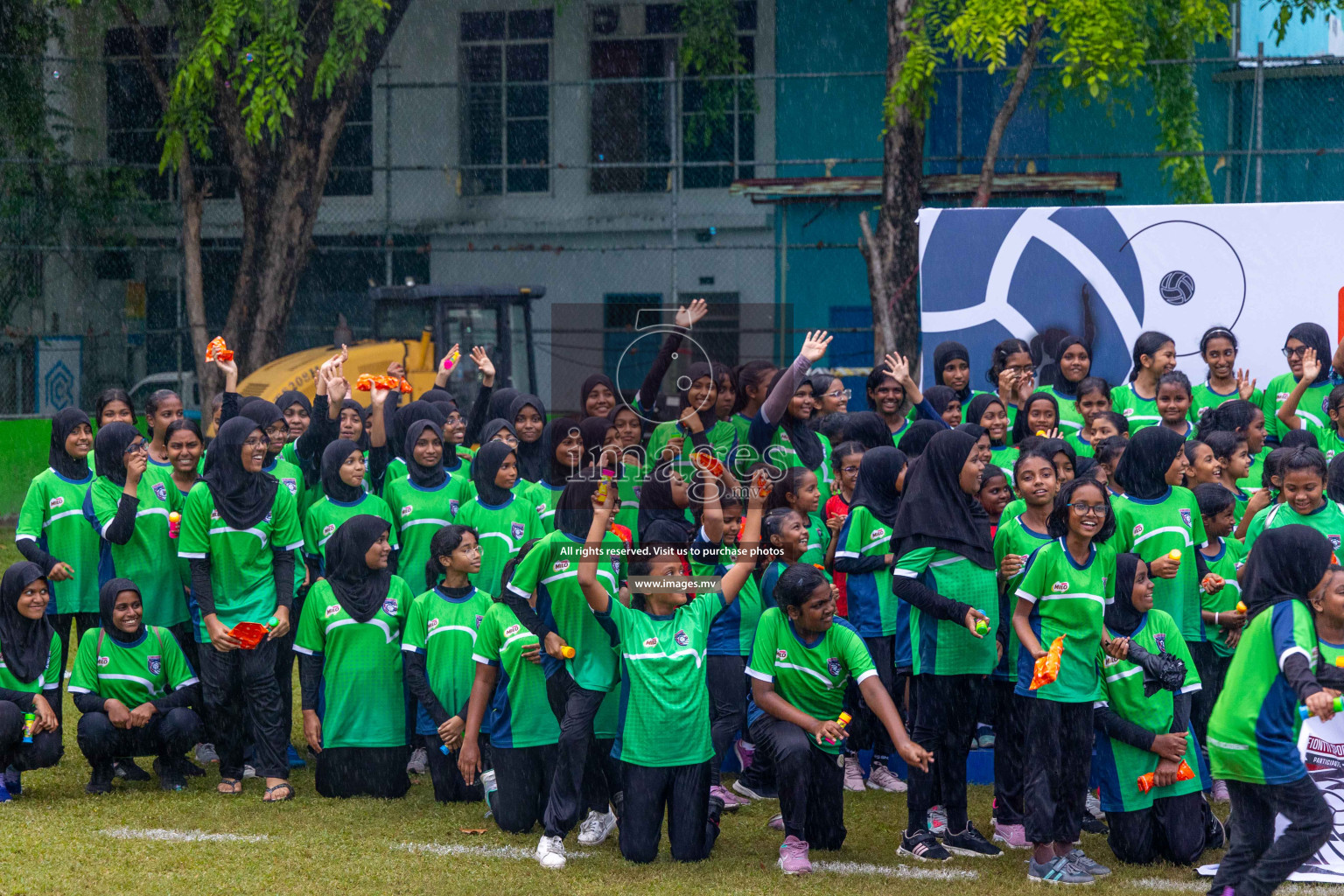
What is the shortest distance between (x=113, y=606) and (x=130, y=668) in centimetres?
32

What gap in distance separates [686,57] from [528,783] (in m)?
14.4

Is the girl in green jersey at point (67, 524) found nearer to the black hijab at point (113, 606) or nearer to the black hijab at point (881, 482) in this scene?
the black hijab at point (113, 606)

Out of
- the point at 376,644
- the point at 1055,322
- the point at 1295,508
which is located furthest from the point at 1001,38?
the point at 376,644

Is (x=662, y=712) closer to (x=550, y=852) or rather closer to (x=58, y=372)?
(x=550, y=852)

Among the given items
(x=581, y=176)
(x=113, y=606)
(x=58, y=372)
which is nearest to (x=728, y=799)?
(x=113, y=606)

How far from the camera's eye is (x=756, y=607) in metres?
6.55

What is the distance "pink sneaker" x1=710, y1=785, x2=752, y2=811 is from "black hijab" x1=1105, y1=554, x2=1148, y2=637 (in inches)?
73.3

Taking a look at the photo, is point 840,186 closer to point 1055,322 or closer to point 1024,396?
point 1055,322

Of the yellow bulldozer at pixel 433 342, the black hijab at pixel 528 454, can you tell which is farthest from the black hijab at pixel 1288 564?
the yellow bulldozer at pixel 433 342

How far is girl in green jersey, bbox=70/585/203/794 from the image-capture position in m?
6.62

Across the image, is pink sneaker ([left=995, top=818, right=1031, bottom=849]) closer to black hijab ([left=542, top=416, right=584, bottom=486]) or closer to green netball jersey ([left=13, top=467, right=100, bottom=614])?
black hijab ([left=542, top=416, right=584, bottom=486])

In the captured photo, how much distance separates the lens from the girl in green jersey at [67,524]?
7402 mm

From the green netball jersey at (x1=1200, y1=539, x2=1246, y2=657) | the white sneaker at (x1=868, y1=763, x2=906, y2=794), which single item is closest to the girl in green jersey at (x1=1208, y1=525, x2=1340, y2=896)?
the green netball jersey at (x1=1200, y1=539, x2=1246, y2=657)

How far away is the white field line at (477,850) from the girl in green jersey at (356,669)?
2.88 ft
